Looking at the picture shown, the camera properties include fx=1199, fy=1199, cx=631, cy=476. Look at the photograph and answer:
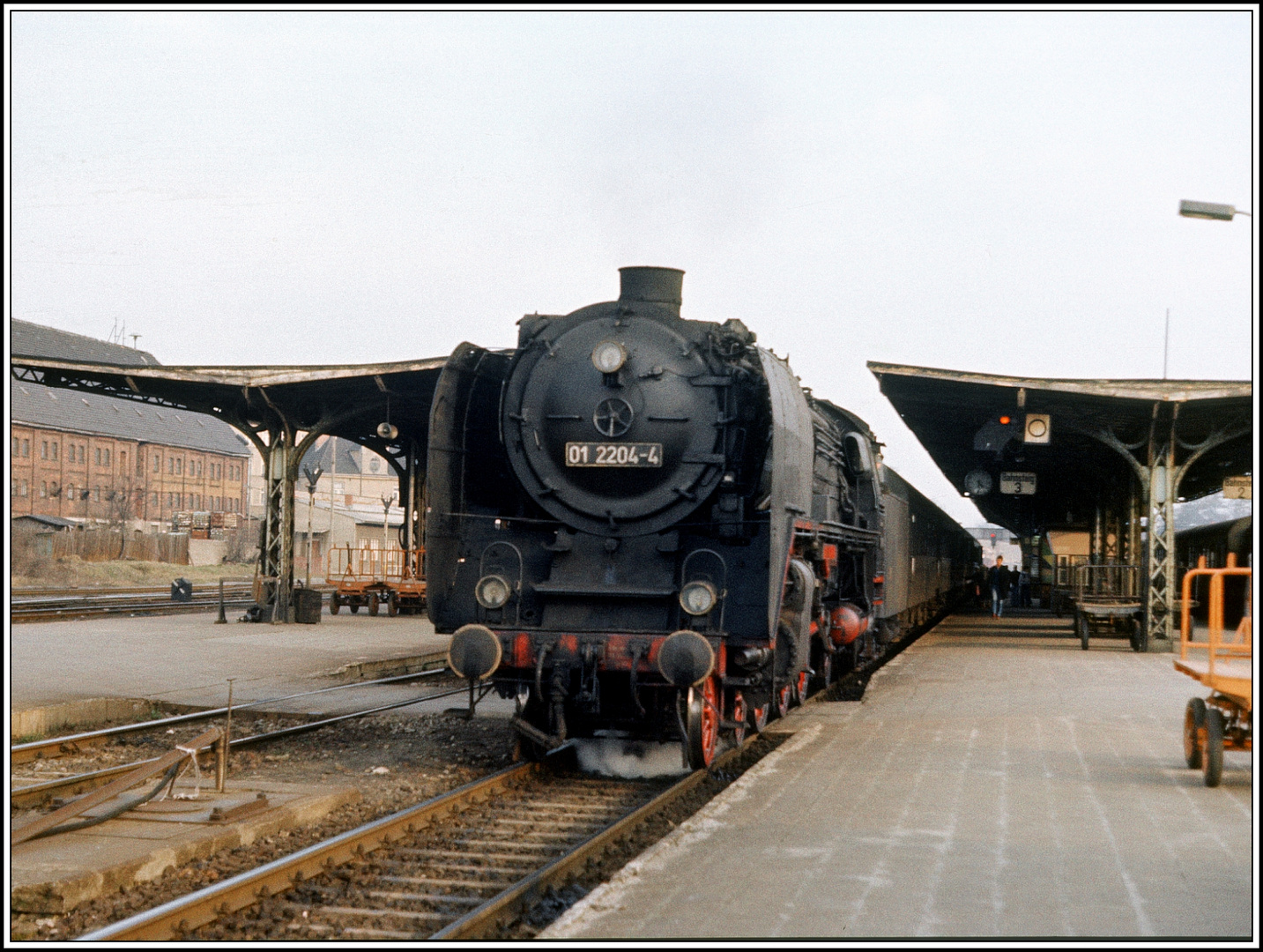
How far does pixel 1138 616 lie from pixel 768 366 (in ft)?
44.4

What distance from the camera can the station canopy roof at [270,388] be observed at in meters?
20.0

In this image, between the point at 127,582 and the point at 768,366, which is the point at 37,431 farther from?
the point at 768,366

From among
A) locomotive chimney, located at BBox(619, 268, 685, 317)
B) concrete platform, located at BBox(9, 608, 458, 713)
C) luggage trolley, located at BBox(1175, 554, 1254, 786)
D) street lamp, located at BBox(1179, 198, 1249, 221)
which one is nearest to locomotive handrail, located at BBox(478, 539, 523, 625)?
locomotive chimney, located at BBox(619, 268, 685, 317)

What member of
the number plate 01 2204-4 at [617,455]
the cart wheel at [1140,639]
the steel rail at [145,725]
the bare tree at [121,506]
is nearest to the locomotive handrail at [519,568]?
the number plate 01 2204-4 at [617,455]

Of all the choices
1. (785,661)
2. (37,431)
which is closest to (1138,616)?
(785,661)

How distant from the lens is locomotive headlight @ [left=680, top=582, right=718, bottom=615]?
8211 mm

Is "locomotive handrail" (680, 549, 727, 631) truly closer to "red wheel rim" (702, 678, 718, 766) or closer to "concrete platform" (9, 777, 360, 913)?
"red wheel rim" (702, 678, 718, 766)

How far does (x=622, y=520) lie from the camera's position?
868 centimetres

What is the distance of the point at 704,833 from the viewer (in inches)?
250

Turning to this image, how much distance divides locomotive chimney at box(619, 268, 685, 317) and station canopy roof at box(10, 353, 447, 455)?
1050 centimetres

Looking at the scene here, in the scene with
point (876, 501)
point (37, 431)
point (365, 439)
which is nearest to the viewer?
point (876, 501)

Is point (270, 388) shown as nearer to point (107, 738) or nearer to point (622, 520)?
point (107, 738)

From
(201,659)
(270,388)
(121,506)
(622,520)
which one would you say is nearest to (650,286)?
(622,520)

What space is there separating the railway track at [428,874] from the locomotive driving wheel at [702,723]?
233 millimetres
